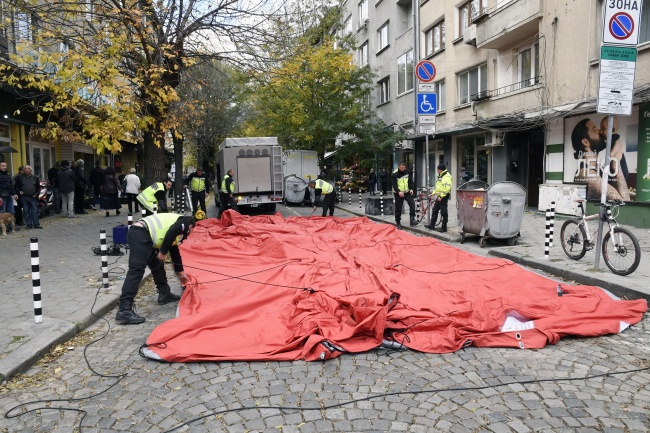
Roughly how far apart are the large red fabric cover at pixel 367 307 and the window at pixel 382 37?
2391 centimetres

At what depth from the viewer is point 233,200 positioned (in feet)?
57.8

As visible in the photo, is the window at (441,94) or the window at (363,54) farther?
the window at (363,54)

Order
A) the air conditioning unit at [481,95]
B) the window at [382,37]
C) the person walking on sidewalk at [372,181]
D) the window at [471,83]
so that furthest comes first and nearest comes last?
the person walking on sidewalk at [372,181] → the window at [382,37] → the window at [471,83] → the air conditioning unit at [481,95]

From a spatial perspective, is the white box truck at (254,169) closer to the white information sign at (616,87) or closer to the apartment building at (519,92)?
the apartment building at (519,92)

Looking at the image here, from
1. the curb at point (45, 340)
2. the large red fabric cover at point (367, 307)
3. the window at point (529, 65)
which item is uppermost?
the window at point (529, 65)

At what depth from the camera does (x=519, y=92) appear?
669 inches

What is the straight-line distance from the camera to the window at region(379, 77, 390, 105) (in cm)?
3055

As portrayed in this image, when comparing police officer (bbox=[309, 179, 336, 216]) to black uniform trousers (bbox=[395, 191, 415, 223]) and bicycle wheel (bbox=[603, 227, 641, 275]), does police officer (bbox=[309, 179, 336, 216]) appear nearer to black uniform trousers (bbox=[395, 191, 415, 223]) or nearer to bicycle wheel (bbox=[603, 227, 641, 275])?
black uniform trousers (bbox=[395, 191, 415, 223])

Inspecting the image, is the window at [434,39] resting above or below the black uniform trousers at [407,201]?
above

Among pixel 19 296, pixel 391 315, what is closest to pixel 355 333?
pixel 391 315

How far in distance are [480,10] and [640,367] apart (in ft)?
57.8

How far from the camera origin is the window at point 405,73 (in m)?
26.4

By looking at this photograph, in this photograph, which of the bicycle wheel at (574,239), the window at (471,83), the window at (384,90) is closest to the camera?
the bicycle wheel at (574,239)

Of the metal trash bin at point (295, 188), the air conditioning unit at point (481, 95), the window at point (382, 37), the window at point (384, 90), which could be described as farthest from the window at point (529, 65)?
the window at point (382, 37)
